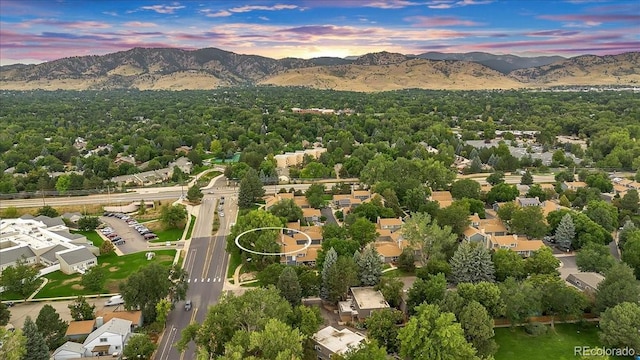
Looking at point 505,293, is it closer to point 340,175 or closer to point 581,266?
point 581,266

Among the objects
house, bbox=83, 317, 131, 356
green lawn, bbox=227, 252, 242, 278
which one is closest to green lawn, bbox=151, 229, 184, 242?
green lawn, bbox=227, 252, 242, 278

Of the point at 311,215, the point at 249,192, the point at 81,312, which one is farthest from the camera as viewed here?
the point at 249,192

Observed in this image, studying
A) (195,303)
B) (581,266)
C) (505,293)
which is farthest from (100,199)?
(581,266)

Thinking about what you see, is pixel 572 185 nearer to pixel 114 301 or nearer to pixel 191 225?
pixel 191 225

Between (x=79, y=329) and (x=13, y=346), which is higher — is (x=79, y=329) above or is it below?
below

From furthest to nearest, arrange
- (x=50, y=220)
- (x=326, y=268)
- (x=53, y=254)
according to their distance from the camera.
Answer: (x=50, y=220), (x=53, y=254), (x=326, y=268)

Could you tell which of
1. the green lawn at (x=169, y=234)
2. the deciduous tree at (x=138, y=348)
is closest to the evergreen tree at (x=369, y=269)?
the deciduous tree at (x=138, y=348)

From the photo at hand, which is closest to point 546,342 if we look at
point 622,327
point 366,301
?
point 622,327
